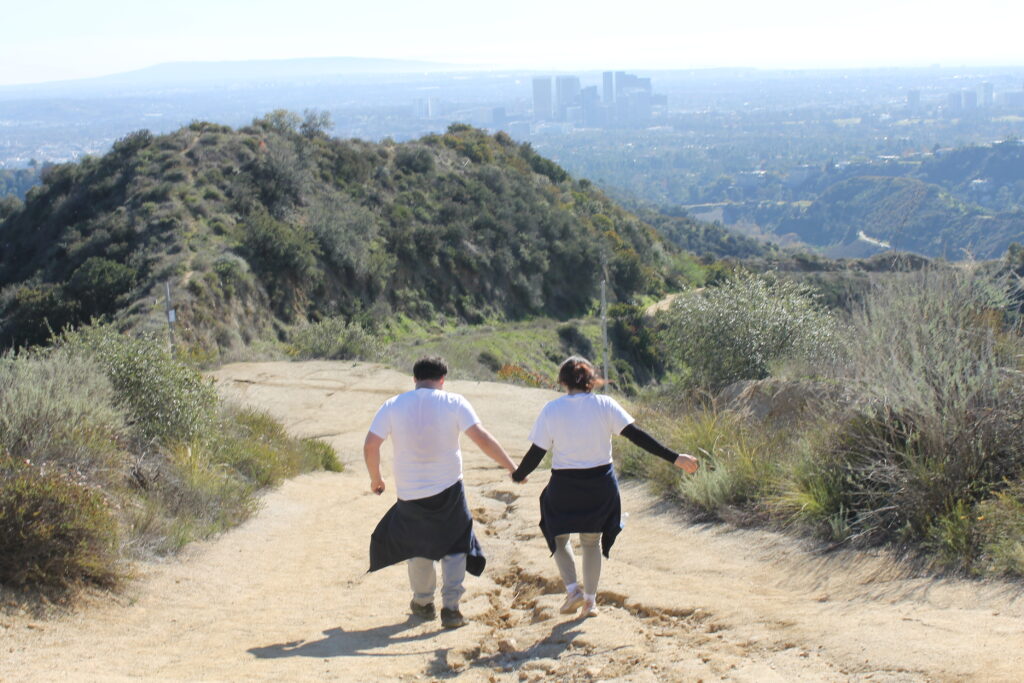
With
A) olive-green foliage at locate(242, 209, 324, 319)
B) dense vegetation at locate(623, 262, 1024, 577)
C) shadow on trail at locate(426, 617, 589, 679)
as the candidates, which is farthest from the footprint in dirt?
olive-green foliage at locate(242, 209, 324, 319)

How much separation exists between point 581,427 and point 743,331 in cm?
1221

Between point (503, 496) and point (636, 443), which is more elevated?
point (636, 443)

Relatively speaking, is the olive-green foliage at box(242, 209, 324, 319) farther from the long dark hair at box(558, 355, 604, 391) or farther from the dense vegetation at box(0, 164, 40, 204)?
the dense vegetation at box(0, 164, 40, 204)

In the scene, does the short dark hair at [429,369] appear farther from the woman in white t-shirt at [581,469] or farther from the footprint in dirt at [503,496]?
the footprint in dirt at [503,496]

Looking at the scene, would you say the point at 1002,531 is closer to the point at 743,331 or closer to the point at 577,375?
the point at 577,375

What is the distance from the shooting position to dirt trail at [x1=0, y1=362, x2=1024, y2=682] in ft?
14.1

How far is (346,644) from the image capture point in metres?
5.12

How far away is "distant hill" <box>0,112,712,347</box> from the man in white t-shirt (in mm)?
19229

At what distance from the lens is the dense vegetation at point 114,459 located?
5465mm

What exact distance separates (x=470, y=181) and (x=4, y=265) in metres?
21.9

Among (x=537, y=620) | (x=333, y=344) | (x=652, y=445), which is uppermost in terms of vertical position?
(x=652, y=445)

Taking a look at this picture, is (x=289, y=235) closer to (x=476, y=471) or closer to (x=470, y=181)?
(x=470, y=181)

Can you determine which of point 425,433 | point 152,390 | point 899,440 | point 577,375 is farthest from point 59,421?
point 899,440

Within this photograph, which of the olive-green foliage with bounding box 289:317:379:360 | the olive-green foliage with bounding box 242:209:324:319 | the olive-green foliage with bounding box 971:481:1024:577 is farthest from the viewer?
the olive-green foliage with bounding box 242:209:324:319
